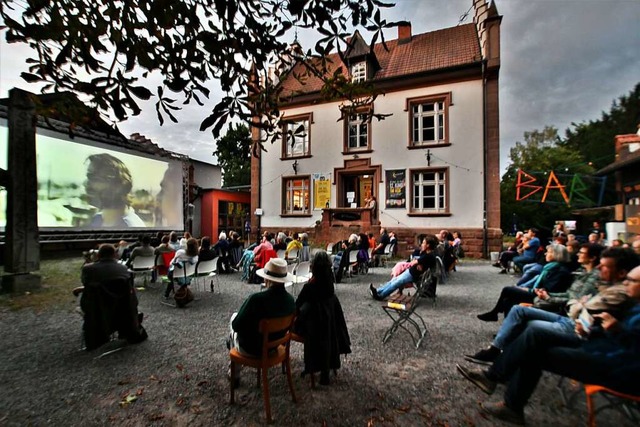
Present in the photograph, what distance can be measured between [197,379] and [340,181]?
14181 mm

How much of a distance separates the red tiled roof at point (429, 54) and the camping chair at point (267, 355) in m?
14.0

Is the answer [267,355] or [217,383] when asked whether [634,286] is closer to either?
[267,355]

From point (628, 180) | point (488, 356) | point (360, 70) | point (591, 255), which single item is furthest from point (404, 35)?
point (488, 356)

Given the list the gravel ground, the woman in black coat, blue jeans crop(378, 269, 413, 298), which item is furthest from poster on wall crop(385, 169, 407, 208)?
the woman in black coat

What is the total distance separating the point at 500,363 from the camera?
2.77 m

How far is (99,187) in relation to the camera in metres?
13.9

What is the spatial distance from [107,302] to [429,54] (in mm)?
17876

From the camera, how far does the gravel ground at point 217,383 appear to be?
259cm

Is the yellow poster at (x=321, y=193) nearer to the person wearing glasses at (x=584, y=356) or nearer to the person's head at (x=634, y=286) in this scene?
the person wearing glasses at (x=584, y=356)

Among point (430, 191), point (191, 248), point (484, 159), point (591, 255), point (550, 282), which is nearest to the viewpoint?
point (591, 255)

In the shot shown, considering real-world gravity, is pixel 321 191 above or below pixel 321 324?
above

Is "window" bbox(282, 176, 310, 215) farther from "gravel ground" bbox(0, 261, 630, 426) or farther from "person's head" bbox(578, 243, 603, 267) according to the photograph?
"person's head" bbox(578, 243, 603, 267)

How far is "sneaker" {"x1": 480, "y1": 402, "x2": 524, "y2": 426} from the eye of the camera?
97.3 inches

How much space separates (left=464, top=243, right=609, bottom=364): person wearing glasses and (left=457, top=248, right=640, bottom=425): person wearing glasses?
36cm
